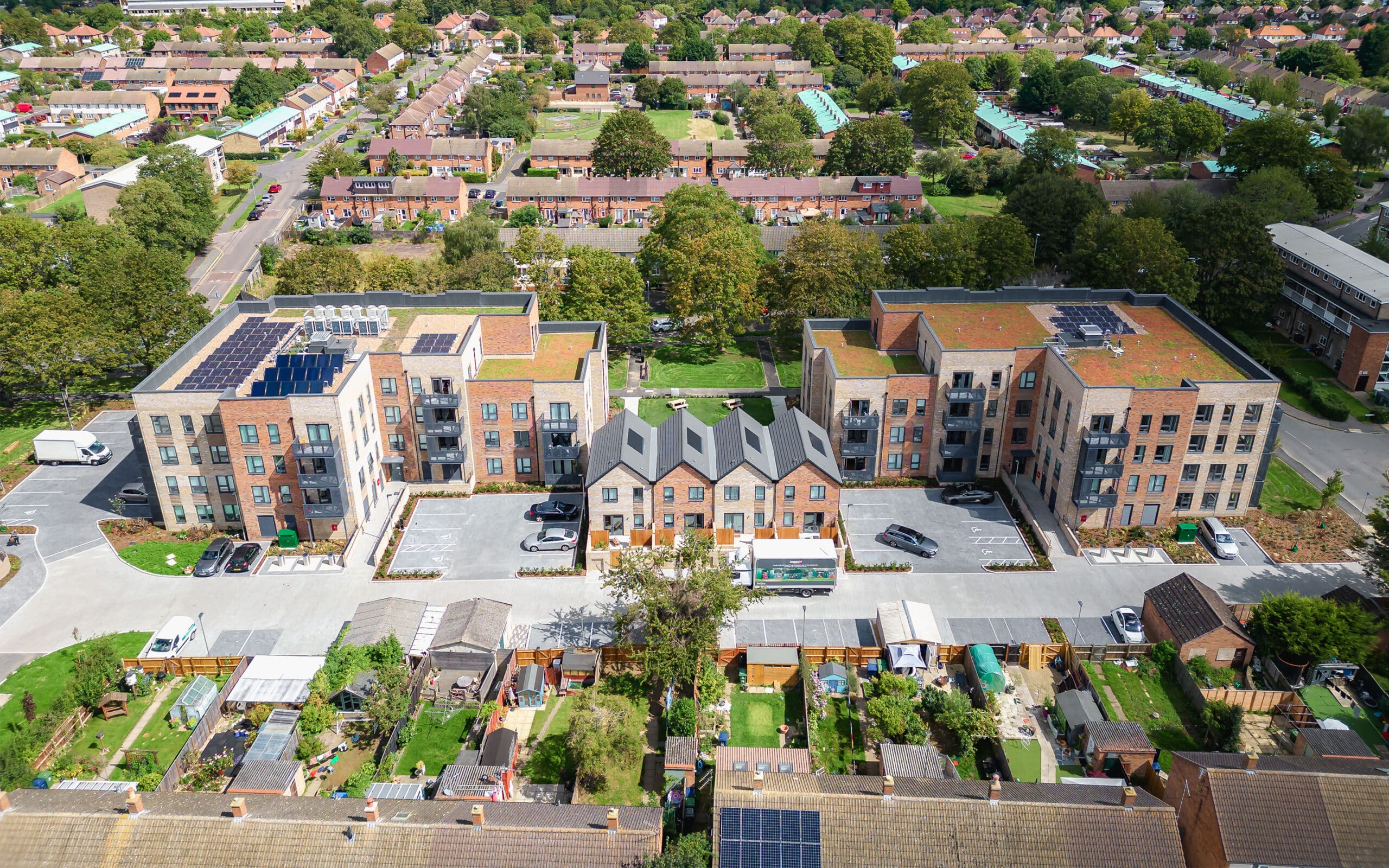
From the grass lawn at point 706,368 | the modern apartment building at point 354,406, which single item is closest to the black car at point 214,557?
the modern apartment building at point 354,406

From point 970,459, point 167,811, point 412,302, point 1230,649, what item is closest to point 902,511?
point 970,459

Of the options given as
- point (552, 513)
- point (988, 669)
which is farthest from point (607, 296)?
point (988, 669)

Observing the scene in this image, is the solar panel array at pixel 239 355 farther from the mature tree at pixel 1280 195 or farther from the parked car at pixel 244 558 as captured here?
the mature tree at pixel 1280 195

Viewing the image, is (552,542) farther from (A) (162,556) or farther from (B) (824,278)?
(B) (824,278)

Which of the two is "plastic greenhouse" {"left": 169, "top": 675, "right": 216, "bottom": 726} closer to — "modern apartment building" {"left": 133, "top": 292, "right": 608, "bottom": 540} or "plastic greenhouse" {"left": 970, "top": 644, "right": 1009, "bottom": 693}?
"modern apartment building" {"left": 133, "top": 292, "right": 608, "bottom": 540}

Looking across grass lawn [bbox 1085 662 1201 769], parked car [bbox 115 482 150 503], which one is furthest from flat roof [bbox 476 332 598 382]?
grass lawn [bbox 1085 662 1201 769]
